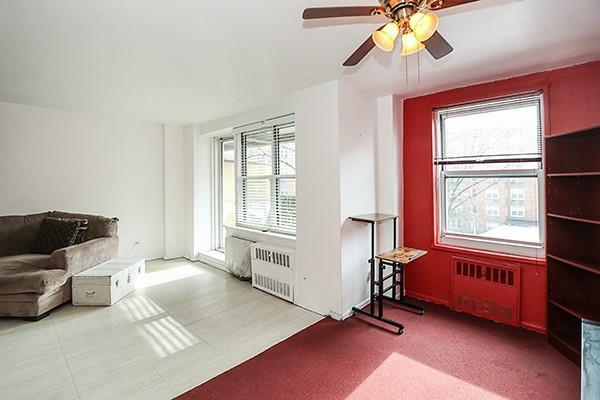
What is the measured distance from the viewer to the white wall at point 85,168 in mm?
3818

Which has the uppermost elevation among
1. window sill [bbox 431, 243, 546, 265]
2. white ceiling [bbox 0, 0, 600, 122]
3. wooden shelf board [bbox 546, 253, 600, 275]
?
white ceiling [bbox 0, 0, 600, 122]

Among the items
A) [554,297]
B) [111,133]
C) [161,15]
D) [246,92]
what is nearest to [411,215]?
[554,297]

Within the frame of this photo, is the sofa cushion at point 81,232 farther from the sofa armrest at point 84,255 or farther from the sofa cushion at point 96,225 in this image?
the sofa armrest at point 84,255

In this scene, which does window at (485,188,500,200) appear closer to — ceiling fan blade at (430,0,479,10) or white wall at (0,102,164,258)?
ceiling fan blade at (430,0,479,10)

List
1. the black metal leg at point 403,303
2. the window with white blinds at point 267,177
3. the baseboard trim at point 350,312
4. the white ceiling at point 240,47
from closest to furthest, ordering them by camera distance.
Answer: the white ceiling at point 240,47 < the baseboard trim at point 350,312 < the black metal leg at point 403,303 < the window with white blinds at point 267,177

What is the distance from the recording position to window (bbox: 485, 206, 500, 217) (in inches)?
115

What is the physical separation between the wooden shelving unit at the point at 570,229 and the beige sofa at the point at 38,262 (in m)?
4.62

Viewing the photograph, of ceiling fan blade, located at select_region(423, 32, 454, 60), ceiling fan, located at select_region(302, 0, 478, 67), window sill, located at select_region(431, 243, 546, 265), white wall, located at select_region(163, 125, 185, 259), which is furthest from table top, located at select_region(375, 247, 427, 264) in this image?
white wall, located at select_region(163, 125, 185, 259)

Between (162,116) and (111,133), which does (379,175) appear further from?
(111,133)

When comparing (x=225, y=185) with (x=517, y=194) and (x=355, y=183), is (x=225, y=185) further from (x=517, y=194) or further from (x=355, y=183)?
(x=517, y=194)

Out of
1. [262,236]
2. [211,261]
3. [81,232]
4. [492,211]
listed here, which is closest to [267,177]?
[262,236]

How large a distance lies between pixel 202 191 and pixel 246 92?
236 cm

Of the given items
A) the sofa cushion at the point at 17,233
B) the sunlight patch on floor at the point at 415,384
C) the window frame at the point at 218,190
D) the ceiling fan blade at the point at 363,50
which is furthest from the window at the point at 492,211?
the sofa cushion at the point at 17,233

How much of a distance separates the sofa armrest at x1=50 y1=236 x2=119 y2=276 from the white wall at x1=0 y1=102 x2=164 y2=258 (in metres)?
0.99
